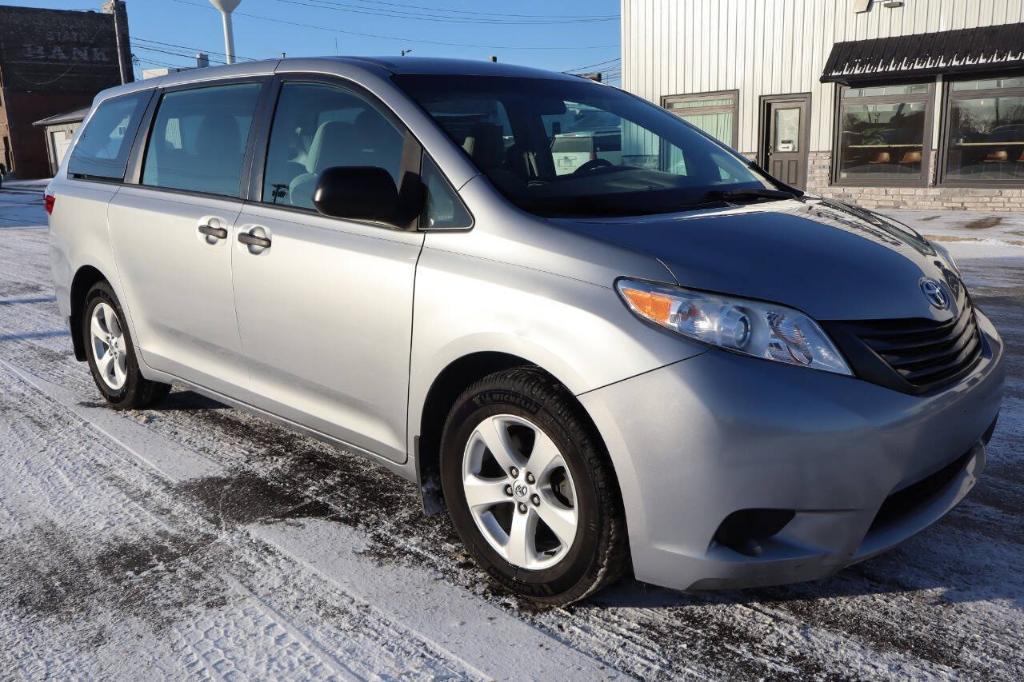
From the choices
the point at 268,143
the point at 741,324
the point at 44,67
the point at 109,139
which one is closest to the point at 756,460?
the point at 741,324

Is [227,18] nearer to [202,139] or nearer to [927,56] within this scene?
[202,139]

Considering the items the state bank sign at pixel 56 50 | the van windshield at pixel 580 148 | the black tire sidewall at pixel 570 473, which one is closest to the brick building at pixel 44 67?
the state bank sign at pixel 56 50

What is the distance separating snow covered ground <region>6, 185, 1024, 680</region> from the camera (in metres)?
2.55

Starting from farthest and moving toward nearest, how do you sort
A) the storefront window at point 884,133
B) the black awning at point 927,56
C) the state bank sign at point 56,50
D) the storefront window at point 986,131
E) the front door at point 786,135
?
the state bank sign at point 56,50, the front door at point 786,135, the storefront window at point 884,133, the storefront window at point 986,131, the black awning at point 927,56

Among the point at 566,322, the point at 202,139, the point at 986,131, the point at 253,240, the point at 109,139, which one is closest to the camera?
the point at 566,322

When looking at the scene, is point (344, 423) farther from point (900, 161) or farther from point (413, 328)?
point (900, 161)

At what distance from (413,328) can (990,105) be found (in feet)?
55.8

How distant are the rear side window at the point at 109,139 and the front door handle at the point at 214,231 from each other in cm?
112

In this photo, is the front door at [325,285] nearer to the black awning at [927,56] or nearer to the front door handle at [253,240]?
the front door handle at [253,240]

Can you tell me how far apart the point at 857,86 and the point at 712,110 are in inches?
122

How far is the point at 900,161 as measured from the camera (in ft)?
58.7

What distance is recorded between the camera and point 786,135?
19.1m

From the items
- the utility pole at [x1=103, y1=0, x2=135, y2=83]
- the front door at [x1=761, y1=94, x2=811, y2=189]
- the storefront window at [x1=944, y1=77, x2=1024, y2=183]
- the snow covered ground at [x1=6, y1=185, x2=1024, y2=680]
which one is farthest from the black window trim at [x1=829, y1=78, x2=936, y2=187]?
the utility pole at [x1=103, y1=0, x2=135, y2=83]

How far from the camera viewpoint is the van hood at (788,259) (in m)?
2.56
